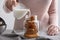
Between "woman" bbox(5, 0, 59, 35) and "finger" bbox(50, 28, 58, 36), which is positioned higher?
"woman" bbox(5, 0, 59, 35)

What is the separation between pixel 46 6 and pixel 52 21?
79mm

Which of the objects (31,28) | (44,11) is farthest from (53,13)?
(31,28)

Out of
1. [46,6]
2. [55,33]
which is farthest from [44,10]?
[55,33]

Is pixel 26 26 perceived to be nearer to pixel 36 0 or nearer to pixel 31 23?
pixel 31 23

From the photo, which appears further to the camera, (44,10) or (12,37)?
(44,10)

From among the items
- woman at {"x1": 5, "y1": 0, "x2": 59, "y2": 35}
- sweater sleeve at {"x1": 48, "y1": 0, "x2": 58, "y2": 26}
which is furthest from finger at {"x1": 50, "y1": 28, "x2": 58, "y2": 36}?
sweater sleeve at {"x1": 48, "y1": 0, "x2": 58, "y2": 26}

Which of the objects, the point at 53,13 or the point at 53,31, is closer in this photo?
the point at 53,31

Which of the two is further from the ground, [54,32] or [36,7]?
[36,7]

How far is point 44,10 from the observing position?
719mm

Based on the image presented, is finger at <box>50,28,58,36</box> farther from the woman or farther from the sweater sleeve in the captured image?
the sweater sleeve

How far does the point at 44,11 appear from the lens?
2.39ft

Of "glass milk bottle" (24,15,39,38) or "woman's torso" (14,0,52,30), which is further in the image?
"woman's torso" (14,0,52,30)

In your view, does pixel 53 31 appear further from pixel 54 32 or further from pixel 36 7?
pixel 36 7

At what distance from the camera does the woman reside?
65 centimetres
